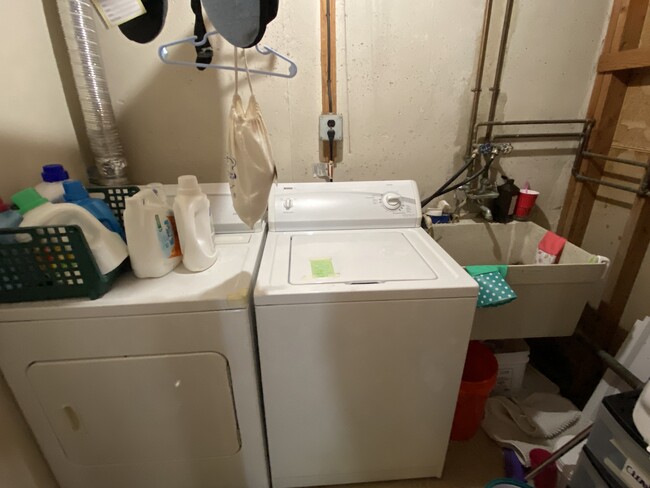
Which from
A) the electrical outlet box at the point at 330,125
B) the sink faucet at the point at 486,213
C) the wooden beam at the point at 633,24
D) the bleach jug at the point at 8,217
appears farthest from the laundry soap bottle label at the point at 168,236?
the wooden beam at the point at 633,24

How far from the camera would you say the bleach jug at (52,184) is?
1023mm

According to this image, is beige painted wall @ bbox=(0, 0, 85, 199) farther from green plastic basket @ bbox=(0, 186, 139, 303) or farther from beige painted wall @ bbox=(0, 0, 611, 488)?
green plastic basket @ bbox=(0, 186, 139, 303)

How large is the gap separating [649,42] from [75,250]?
2223mm

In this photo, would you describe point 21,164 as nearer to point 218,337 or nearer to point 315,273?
point 218,337

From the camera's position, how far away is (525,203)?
1.64 m

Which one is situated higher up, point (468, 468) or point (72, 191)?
point (72, 191)

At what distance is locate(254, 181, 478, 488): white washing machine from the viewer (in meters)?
0.94

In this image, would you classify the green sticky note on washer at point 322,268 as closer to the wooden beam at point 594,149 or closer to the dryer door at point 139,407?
the dryer door at point 139,407

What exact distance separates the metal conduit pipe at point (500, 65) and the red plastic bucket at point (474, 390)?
1.04 metres

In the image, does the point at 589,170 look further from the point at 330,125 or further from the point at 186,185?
the point at 186,185

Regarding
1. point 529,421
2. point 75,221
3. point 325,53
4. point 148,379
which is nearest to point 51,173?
point 75,221

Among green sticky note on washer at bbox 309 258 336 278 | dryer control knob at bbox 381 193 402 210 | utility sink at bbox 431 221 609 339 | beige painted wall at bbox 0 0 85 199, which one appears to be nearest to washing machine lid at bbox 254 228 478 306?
green sticky note on washer at bbox 309 258 336 278

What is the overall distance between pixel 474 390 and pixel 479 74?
1.38 m

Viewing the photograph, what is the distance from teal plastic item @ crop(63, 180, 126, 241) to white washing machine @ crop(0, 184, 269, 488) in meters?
0.19
